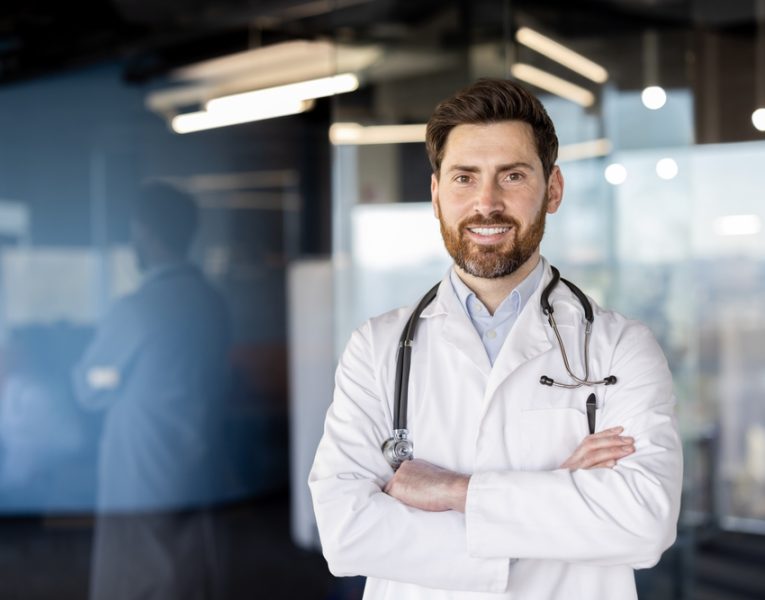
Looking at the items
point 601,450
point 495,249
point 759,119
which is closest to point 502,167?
point 495,249

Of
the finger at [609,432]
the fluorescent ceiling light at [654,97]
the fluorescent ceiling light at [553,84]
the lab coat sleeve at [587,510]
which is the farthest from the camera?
the fluorescent ceiling light at [654,97]

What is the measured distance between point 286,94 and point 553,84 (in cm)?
132

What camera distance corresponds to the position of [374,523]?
1.71 meters

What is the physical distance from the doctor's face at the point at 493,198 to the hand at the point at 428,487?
0.38 meters

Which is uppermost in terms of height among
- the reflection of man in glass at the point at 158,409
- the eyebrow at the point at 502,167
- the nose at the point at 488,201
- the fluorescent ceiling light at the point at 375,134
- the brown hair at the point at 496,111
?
the fluorescent ceiling light at the point at 375,134

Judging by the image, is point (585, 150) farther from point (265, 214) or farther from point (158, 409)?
point (158, 409)

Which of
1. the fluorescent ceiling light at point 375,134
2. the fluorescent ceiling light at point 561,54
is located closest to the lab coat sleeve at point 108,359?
the fluorescent ceiling light at point 375,134

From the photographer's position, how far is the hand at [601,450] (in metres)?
1.68

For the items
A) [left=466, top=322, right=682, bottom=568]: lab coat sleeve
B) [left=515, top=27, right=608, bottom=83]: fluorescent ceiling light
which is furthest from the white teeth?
[left=515, top=27, right=608, bottom=83]: fluorescent ceiling light

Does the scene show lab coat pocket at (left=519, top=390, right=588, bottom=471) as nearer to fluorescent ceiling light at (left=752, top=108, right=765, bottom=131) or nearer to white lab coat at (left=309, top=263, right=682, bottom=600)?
white lab coat at (left=309, top=263, right=682, bottom=600)

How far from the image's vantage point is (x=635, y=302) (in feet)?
13.8

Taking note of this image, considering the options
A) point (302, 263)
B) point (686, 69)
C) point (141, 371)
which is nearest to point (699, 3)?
point (686, 69)

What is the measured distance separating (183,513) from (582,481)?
2.65 m

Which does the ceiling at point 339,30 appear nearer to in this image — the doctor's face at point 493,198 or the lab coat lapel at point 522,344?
the doctor's face at point 493,198
